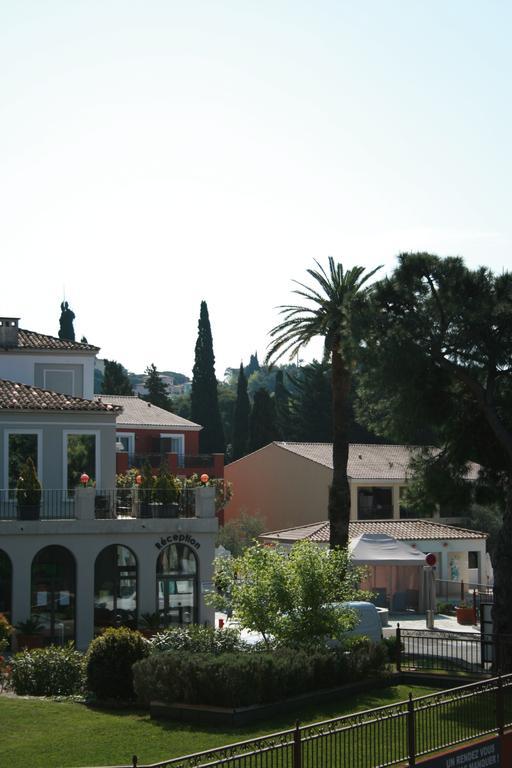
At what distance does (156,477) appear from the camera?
1355 inches

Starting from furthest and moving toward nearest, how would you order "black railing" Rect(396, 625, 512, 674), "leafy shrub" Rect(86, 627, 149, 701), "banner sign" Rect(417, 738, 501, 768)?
"black railing" Rect(396, 625, 512, 674) < "leafy shrub" Rect(86, 627, 149, 701) < "banner sign" Rect(417, 738, 501, 768)

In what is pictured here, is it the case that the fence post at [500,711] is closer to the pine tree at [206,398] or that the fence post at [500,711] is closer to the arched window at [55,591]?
the arched window at [55,591]

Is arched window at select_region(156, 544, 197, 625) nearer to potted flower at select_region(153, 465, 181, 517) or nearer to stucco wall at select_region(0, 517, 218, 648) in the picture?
stucco wall at select_region(0, 517, 218, 648)

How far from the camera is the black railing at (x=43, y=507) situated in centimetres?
3272

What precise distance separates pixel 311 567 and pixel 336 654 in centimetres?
202

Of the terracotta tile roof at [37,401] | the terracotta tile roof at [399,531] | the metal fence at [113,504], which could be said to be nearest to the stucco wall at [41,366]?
the terracotta tile roof at [37,401]

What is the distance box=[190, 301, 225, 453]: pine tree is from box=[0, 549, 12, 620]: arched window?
163 ft

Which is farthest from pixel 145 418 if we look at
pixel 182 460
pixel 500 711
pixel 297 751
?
pixel 297 751

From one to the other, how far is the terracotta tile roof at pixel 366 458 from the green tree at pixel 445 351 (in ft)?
102

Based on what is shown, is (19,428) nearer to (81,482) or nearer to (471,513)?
(81,482)

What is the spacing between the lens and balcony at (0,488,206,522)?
3319 cm

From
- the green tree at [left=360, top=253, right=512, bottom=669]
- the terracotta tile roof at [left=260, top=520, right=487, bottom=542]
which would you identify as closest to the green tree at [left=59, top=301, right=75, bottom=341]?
the terracotta tile roof at [left=260, top=520, right=487, bottom=542]

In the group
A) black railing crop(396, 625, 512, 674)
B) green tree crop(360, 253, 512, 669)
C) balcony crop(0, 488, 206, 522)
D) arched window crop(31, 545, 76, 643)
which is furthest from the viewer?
balcony crop(0, 488, 206, 522)

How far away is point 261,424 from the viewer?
83312 mm
